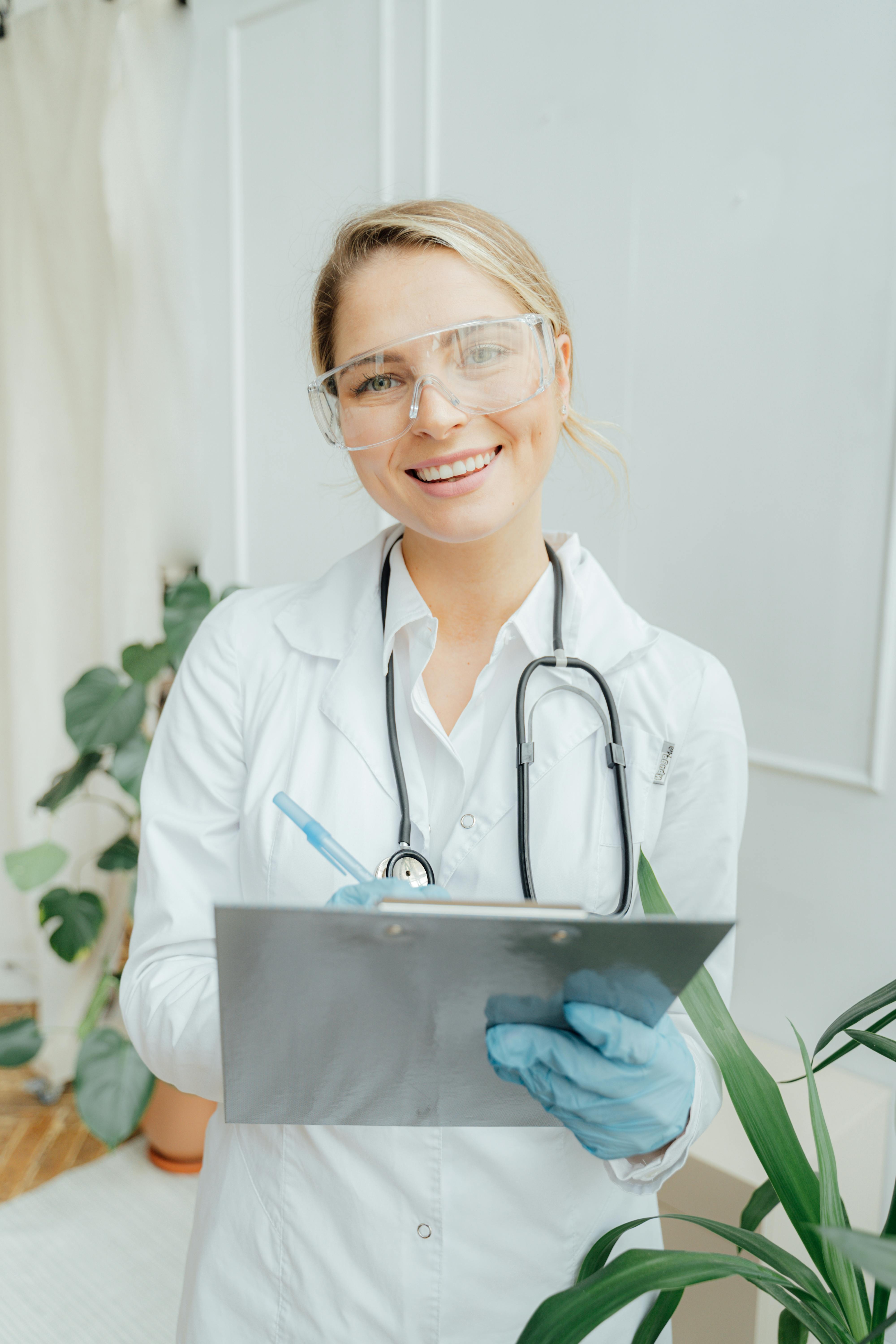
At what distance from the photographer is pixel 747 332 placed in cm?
165

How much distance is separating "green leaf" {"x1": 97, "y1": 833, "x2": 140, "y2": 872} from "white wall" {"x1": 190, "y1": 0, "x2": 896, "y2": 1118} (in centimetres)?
128

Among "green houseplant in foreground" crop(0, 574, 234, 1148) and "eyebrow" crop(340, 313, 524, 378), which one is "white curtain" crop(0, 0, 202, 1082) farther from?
"eyebrow" crop(340, 313, 524, 378)

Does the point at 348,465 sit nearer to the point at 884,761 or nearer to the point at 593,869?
the point at 884,761

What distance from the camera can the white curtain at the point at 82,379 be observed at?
101 inches

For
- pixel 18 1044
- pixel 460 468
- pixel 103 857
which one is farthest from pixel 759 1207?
pixel 18 1044

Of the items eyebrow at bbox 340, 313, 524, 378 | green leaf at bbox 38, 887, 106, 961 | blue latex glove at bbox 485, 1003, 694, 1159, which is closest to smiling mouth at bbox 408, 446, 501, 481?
eyebrow at bbox 340, 313, 524, 378

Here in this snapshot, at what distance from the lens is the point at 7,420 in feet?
9.74

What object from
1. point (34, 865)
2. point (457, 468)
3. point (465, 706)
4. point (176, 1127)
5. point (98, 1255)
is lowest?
point (98, 1255)

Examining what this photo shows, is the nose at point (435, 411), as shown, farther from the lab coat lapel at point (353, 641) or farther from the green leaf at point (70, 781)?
the green leaf at point (70, 781)

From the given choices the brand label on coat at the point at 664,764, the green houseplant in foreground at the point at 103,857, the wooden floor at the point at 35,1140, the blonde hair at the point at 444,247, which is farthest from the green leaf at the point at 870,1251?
the wooden floor at the point at 35,1140

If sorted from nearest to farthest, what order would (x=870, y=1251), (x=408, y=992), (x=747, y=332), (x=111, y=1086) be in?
(x=870, y=1251)
(x=408, y=992)
(x=747, y=332)
(x=111, y=1086)

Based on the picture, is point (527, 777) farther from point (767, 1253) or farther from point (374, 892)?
point (767, 1253)

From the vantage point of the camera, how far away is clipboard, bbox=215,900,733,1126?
641 mm

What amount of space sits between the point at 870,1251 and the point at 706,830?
0.51 m
